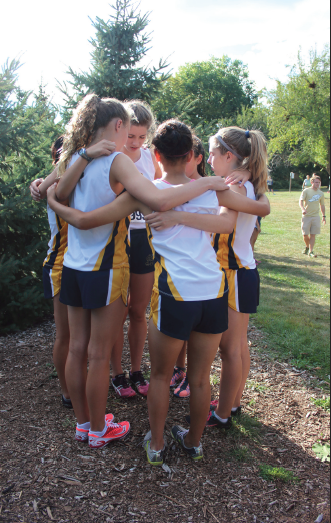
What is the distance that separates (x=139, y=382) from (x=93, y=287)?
1.40 metres

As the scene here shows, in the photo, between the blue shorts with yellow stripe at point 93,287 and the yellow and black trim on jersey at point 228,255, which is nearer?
the blue shorts with yellow stripe at point 93,287

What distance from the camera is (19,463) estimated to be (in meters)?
2.25

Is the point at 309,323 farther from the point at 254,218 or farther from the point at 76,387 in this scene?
the point at 76,387

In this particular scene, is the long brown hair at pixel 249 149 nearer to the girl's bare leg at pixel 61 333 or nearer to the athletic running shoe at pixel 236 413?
the girl's bare leg at pixel 61 333

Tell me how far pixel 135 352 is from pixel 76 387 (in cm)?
88

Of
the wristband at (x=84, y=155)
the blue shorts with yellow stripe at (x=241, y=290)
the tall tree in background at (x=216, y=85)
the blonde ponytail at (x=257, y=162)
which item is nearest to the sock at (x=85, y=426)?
the blue shorts with yellow stripe at (x=241, y=290)

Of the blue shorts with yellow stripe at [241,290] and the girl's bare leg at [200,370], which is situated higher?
the blue shorts with yellow stripe at [241,290]

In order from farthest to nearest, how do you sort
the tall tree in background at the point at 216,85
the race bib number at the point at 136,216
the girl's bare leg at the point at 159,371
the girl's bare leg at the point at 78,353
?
the tall tree in background at the point at 216,85, the race bib number at the point at 136,216, the girl's bare leg at the point at 78,353, the girl's bare leg at the point at 159,371

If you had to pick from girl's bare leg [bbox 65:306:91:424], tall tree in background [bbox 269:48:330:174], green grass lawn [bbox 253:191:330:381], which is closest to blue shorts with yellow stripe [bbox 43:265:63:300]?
girl's bare leg [bbox 65:306:91:424]

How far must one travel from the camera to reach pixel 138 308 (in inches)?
119

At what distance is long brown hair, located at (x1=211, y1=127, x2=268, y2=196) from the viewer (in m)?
2.40

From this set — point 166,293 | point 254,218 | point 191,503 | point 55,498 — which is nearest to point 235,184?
point 254,218

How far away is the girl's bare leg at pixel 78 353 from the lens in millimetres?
2242

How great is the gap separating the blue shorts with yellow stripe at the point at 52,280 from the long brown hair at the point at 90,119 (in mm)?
822
